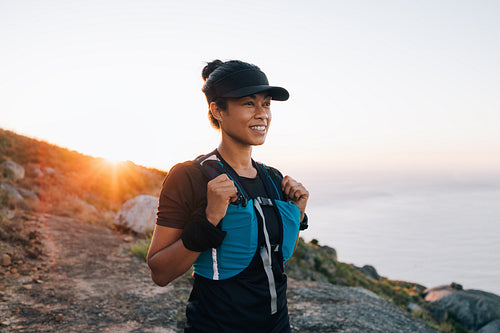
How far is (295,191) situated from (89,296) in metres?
5.15

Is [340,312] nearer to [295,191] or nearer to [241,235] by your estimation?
[295,191]

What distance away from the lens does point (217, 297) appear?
1.70 metres

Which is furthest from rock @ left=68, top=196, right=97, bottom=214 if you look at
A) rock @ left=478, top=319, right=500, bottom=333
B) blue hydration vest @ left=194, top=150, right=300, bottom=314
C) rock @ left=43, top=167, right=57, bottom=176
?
rock @ left=478, top=319, right=500, bottom=333

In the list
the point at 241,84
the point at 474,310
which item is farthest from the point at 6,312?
the point at 474,310

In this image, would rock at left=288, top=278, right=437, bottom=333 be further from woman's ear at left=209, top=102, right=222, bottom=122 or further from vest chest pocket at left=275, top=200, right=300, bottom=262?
woman's ear at left=209, top=102, right=222, bottom=122

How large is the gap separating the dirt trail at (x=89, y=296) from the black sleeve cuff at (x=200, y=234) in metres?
3.96

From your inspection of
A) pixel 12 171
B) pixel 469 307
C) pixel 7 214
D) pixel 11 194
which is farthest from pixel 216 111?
pixel 469 307

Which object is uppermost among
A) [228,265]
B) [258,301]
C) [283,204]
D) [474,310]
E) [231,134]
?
[231,134]

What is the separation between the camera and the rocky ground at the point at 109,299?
16.0 ft

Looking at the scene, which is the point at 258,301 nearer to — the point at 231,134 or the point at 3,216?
the point at 231,134

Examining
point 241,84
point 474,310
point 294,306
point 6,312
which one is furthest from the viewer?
point 474,310

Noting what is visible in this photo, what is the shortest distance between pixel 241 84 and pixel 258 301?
3.73ft

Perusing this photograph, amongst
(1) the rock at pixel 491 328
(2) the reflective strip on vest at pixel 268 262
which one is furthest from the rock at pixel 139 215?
(1) the rock at pixel 491 328

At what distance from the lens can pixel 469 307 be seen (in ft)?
58.5
